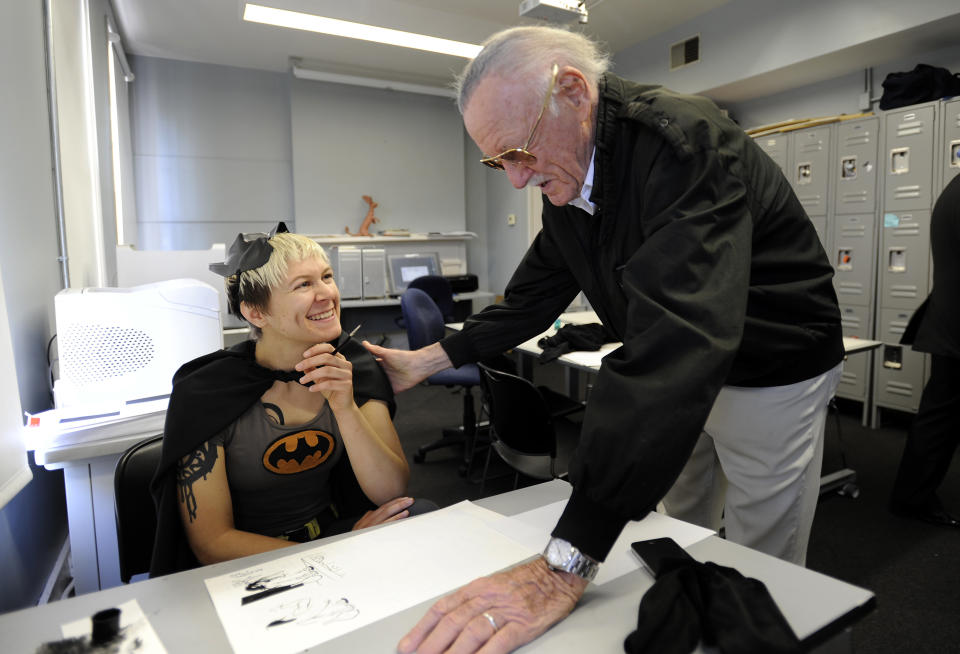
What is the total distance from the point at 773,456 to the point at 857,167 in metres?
4.04

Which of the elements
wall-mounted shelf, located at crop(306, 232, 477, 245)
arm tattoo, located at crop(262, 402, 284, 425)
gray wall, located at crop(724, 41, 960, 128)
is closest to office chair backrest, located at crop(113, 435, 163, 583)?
arm tattoo, located at crop(262, 402, 284, 425)

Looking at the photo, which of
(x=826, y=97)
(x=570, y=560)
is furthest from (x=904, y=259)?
(x=570, y=560)

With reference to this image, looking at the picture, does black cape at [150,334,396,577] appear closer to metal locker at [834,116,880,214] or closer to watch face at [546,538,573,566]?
watch face at [546,538,573,566]

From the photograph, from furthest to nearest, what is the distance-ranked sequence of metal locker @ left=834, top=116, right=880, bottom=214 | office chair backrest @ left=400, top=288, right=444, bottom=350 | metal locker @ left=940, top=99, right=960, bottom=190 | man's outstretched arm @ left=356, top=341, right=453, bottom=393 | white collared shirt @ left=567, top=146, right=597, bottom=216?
metal locker @ left=834, top=116, right=880, bottom=214 < office chair backrest @ left=400, top=288, right=444, bottom=350 < metal locker @ left=940, top=99, right=960, bottom=190 < man's outstretched arm @ left=356, top=341, right=453, bottom=393 < white collared shirt @ left=567, top=146, right=597, bottom=216

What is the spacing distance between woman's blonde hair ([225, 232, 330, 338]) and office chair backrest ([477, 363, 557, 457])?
1050mm

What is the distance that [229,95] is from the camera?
20.4 feet

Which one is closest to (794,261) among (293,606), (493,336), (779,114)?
(493,336)

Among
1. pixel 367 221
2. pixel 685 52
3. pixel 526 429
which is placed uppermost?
pixel 685 52

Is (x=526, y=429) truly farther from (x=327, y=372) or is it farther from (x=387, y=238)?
(x=387, y=238)

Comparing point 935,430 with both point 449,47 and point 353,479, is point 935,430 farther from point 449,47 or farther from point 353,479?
point 449,47

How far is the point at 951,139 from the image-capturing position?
3.74m

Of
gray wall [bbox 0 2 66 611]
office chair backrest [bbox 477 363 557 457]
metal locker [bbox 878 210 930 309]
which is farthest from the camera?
metal locker [bbox 878 210 930 309]

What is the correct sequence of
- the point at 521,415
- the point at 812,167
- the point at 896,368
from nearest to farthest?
the point at 521,415, the point at 896,368, the point at 812,167

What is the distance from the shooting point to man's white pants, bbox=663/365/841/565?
1248 mm
